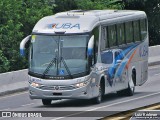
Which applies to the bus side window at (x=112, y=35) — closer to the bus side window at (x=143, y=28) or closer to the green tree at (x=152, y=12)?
the bus side window at (x=143, y=28)

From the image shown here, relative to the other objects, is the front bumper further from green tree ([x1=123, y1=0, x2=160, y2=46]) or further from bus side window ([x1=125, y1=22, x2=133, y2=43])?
green tree ([x1=123, y1=0, x2=160, y2=46])

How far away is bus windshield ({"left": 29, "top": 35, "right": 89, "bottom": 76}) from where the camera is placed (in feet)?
82.4

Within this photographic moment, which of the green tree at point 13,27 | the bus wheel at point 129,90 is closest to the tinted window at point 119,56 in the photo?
the bus wheel at point 129,90

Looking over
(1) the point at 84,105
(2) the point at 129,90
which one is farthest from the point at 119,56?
(1) the point at 84,105

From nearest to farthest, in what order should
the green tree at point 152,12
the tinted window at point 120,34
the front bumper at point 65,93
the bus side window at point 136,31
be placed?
the front bumper at point 65,93
the tinted window at point 120,34
the bus side window at point 136,31
the green tree at point 152,12

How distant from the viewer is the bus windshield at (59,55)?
2512 centimetres

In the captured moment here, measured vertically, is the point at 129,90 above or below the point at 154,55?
above

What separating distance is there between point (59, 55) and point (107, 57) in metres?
2.56

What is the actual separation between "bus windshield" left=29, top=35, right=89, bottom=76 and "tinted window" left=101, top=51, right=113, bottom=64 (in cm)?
162

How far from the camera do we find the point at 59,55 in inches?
994

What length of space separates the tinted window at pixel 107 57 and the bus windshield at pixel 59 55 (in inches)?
63.7

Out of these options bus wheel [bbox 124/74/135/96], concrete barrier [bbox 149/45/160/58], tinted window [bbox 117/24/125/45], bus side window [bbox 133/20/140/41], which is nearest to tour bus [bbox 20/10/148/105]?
tinted window [bbox 117/24/125/45]

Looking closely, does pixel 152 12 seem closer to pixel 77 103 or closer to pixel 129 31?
pixel 129 31

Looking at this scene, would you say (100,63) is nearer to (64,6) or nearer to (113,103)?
(113,103)
